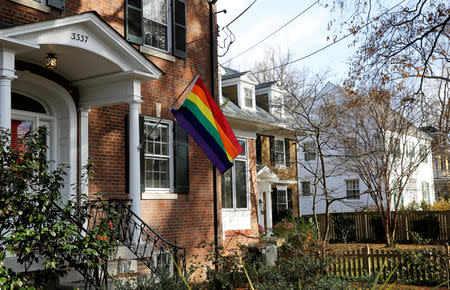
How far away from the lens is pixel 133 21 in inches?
450

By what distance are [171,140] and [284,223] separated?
26.9 feet

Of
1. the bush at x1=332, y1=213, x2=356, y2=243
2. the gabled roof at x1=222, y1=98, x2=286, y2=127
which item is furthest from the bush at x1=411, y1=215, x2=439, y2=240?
the gabled roof at x1=222, y1=98, x2=286, y2=127

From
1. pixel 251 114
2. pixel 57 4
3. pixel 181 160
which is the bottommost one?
pixel 181 160

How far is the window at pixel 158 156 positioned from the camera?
453 inches

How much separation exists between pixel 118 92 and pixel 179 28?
3.40 meters

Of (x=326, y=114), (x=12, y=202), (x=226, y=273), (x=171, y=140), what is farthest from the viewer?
(x=326, y=114)

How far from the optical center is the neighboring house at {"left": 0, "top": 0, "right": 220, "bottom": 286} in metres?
8.77

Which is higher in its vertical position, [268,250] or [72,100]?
[72,100]

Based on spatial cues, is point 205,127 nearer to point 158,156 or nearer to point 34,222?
point 158,156

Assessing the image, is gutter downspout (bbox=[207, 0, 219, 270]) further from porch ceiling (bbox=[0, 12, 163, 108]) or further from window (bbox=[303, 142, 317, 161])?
window (bbox=[303, 142, 317, 161])

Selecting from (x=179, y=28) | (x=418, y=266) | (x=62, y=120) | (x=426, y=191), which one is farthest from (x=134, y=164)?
(x=426, y=191)

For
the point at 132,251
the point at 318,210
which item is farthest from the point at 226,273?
the point at 318,210

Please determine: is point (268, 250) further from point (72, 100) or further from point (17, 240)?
point (17, 240)

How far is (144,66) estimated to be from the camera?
9.79 meters
